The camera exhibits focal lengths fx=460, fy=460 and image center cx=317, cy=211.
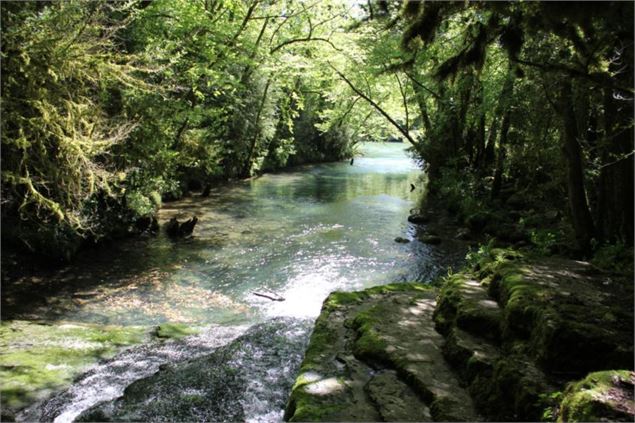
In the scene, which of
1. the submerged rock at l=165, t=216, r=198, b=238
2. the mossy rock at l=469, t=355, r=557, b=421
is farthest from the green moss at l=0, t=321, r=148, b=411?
the submerged rock at l=165, t=216, r=198, b=238

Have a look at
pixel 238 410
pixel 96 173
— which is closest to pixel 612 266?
pixel 238 410

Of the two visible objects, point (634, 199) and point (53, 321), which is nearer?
point (634, 199)

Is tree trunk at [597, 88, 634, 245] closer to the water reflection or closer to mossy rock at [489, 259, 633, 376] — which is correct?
mossy rock at [489, 259, 633, 376]

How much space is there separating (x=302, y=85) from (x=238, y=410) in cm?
2873

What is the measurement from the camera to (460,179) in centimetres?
1959

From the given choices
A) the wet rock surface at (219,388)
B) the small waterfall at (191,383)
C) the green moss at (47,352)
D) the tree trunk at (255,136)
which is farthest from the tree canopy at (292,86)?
the wet rock surface at (219,388)

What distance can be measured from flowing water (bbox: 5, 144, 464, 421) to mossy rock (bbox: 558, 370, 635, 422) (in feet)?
10.8

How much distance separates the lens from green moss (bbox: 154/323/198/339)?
7723mm

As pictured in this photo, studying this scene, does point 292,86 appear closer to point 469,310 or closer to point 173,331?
point 173,331

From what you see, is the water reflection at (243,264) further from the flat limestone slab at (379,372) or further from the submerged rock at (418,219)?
the flat limestone slab at (379,372)

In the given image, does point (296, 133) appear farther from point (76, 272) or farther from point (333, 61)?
point (76, 272)

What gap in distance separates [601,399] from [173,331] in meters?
6.59

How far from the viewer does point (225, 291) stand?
409 inches

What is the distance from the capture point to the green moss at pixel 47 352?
5.82 m
